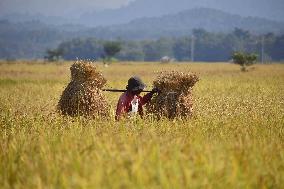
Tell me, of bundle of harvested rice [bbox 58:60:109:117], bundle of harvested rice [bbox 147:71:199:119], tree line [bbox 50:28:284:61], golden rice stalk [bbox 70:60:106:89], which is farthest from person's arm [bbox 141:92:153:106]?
tree line [bbox 50:28:284:61]

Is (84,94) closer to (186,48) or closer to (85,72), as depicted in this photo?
(85,72)

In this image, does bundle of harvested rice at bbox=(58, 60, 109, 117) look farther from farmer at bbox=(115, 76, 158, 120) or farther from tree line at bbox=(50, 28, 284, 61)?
tree line at bbox=(50, 28, 284, 61)

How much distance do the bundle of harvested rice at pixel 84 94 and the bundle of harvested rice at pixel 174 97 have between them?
112 cm

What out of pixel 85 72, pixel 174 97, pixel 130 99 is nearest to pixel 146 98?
pixel 130 99

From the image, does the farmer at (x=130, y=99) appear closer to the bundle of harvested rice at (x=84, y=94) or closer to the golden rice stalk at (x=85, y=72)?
the bundle of harvested rice at (x=84, y=94)

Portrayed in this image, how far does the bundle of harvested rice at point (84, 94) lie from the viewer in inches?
370

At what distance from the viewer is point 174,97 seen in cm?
930

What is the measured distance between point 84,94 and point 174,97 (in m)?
1.94

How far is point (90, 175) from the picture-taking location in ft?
13.3

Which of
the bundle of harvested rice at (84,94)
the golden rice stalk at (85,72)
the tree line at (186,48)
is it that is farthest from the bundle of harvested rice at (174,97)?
the tree line at (186,48)

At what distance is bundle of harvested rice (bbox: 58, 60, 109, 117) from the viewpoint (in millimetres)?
9391

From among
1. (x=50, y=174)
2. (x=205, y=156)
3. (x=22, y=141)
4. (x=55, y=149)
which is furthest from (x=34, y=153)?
(x=205, y=156)

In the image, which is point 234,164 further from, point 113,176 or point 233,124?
point 233,124

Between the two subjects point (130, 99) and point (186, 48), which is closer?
point (130, 99)
